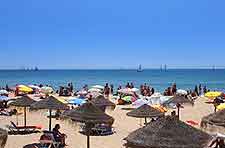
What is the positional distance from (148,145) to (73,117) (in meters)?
5.82

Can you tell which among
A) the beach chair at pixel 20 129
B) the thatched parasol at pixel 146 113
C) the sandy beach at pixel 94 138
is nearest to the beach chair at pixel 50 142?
the sandy beach at pixel 94 138

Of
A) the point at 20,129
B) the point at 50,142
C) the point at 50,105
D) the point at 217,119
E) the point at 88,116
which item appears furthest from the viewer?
the point at 20,129

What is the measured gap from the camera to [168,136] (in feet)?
28.6

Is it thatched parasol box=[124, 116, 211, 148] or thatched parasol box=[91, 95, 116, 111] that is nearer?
thatched parasol box=[124, 116, 211, 148]

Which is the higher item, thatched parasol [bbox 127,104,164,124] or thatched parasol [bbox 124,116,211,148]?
thatched parasol [bbox 124,116,211,148]

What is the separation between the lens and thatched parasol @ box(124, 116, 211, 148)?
857 cm

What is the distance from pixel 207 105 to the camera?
100.0 ft

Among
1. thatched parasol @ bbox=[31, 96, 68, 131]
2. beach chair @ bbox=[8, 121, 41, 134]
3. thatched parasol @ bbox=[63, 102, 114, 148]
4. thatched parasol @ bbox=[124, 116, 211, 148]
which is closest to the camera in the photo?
thatched parasol @ bbox=[124, 116, 211, 148]

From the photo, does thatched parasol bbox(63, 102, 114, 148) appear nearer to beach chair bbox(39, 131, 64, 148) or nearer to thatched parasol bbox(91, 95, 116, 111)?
beach chair bbox(39, 131, 64, 148)

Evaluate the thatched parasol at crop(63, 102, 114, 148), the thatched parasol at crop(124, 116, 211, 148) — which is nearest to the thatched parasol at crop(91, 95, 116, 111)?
the thatched parasol at crop(63, 102, 114, 148)

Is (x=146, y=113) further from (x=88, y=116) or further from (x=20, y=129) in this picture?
(x=20, y=129)

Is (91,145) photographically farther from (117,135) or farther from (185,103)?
(185,103)

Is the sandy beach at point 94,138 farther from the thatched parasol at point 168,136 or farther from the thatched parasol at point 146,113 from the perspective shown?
the thatched parasol at point 168,136

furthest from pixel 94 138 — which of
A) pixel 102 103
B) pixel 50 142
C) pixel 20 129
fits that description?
pixel 50 142
